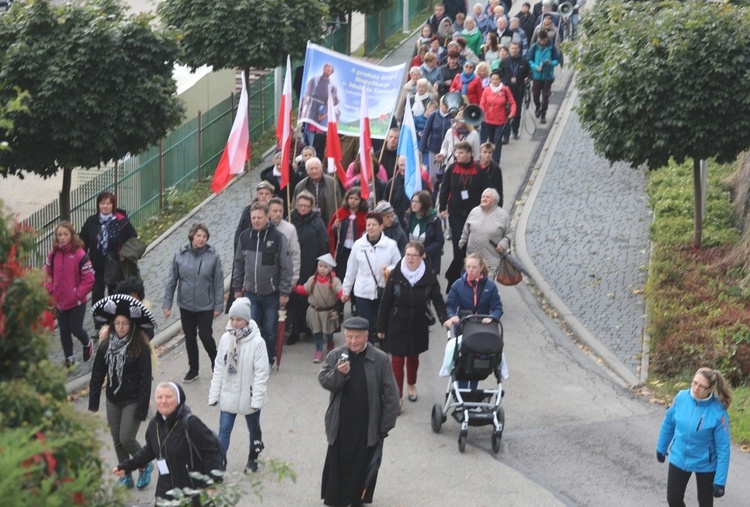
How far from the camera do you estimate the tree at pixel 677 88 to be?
15047 mm

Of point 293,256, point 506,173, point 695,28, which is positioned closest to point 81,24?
point 293,256

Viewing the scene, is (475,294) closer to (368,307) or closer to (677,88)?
(368,307)

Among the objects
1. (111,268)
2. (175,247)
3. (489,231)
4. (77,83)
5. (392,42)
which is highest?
(77,83)

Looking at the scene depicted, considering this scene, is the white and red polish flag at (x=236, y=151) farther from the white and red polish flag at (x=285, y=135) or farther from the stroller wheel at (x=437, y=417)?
the stroller wheel at (x=437, y=417)

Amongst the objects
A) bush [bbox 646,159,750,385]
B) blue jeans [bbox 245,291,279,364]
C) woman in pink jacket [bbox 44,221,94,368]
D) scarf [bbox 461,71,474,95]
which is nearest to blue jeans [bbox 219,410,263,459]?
blue jeans [bbox 245,291,279,364]

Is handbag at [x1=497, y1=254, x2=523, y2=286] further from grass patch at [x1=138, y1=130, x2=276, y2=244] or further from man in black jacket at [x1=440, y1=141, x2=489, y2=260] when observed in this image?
grass patch at [x1=138, y1=130, x2=276, y2=244]

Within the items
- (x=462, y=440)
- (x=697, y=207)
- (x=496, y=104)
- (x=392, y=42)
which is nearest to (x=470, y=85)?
(x=496, y=104)

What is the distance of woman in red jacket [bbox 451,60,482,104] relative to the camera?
21312 mm

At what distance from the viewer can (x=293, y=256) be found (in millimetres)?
13211

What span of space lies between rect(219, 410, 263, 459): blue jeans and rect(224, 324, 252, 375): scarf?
43 centimetres

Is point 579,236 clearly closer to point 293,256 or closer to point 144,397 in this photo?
point 293,256

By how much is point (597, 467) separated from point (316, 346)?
12.6 ft

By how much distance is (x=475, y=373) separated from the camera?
37.9ft

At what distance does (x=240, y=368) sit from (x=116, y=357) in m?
1.02
